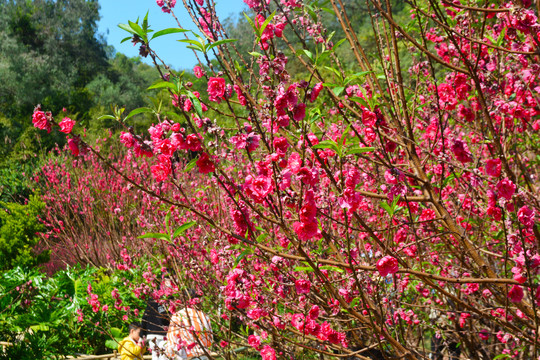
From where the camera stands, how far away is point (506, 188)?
1.83 metres

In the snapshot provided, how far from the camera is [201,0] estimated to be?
2369 mm

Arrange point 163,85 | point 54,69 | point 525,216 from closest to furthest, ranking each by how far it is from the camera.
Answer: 1. point 163,85
2. point 525,216
3. point 54,69

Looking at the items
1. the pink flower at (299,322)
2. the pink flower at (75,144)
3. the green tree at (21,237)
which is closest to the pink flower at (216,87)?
the pink flower at (75,144)

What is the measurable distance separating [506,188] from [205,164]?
4.50ft

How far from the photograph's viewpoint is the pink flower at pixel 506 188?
1813 millimetres

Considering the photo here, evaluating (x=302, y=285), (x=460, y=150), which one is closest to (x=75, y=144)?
(x=302, y=285)

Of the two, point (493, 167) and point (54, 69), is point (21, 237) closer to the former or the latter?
point (493, 167)

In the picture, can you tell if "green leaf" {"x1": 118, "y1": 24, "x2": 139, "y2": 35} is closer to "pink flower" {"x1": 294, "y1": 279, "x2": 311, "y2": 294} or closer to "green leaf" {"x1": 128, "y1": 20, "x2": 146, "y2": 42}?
"green leaf" {"x1": 128, "y1": 20, "x2": 146, "y2": 42}

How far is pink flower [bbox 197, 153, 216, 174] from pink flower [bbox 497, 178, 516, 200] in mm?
1294

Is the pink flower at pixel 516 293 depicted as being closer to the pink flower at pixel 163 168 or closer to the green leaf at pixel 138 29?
the pink flower at pixel 163 168

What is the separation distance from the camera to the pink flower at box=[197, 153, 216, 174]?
1555 mm

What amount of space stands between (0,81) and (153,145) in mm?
24778

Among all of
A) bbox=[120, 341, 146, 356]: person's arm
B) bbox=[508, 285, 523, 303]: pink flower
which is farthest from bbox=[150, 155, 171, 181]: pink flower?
bbox=[120, 341, 146, 356]: person's arm

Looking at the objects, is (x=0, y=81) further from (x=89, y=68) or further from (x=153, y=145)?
(x=153, y=145)
